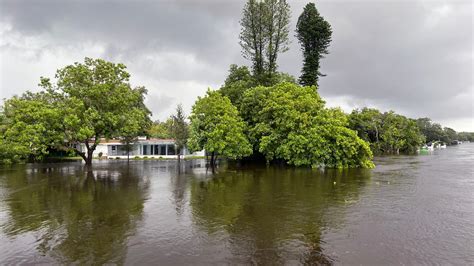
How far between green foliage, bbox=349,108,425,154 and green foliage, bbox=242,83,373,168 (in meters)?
35.3

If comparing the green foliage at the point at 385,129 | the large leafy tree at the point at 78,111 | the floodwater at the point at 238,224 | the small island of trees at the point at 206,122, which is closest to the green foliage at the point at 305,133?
the small island of trees at the point at 206,122

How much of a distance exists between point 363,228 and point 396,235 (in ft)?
3.69

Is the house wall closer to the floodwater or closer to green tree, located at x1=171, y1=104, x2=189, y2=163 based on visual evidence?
green tree, located at x1=171, y1=104, x2=189, y2=163

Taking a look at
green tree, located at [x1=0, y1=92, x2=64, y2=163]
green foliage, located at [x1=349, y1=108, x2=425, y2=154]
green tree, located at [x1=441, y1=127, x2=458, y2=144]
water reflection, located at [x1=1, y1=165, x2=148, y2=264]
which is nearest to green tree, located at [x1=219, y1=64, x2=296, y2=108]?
green tree, located at [x1=0, y1=92, x2=64, y2=163]

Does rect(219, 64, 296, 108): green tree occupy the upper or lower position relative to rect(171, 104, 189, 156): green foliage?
upper

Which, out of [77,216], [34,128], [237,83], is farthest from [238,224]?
[237,83]

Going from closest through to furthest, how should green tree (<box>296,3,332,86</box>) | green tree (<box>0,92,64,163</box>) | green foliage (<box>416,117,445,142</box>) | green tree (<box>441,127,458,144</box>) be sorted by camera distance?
green tree (<box>0,92,64,163</box>), green tree (<box>296,3,332,86</box>), green foliage (<box>416,117,445,142</box>), green tree (<box>441,127,458,144</box>)

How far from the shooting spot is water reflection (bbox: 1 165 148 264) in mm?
9391

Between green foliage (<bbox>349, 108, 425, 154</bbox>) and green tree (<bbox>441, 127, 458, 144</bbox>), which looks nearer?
green foliage (<bbox>349, 108, 425, 154</bbox>)

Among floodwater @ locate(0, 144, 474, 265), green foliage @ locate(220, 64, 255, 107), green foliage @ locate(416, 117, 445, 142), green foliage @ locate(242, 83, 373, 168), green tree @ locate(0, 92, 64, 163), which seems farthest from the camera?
green foliage @ locate(416, 117, 445, 142)

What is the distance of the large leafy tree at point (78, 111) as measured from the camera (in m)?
30.8

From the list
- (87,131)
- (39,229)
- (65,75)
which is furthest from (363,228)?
(65,75)

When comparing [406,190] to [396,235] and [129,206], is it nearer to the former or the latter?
[396,235]

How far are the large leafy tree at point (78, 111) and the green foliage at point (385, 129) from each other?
165 feet
